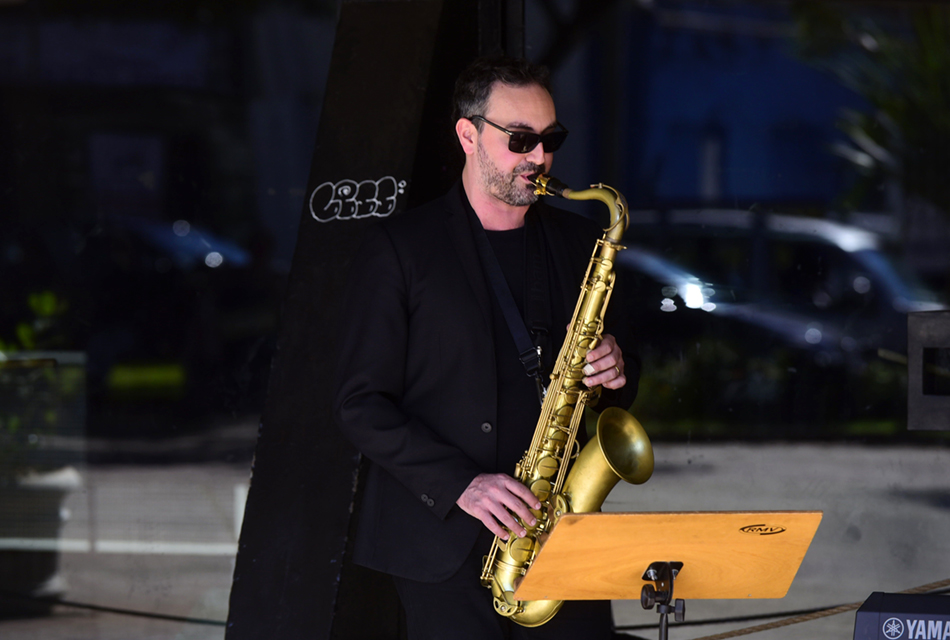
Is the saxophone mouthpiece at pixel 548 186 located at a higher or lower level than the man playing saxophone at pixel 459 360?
higher

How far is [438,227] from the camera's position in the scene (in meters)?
2.50

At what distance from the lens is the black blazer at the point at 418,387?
2.31 m

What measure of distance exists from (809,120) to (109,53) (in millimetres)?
4721

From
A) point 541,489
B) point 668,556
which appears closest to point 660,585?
point 668,556

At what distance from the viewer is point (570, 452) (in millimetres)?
2465

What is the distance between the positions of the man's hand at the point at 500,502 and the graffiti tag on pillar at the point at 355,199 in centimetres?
141

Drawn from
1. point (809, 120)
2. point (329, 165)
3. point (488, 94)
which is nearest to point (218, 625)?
point (329, 165)

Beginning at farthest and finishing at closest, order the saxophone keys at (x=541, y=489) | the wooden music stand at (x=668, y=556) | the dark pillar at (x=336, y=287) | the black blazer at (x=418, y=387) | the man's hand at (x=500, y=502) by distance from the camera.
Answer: the dark pillar at (x=336, y=287) → the saxophone keys at (x=541, y=489) → the black blazer at (x=418, y=387) → the man's hand at (x=500, y=502) → the wooden music stand at (x=668, y=556)

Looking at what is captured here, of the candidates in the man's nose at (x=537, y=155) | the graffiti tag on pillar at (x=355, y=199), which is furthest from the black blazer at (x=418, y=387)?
the graffiti tag on pillar at (x=355, y=199)

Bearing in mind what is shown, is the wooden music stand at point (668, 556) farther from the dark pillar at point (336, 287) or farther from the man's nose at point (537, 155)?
the dark pillar at point (336, 287)

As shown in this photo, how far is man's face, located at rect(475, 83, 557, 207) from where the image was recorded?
7.86 ft

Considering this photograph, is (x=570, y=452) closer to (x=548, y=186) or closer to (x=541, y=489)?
(x=541, y=489)

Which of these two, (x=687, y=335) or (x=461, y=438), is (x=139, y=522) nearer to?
(x=687, y=335)

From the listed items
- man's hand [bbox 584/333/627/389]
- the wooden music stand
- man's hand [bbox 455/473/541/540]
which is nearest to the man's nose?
man's hand [bbox 584/333/627/389]
